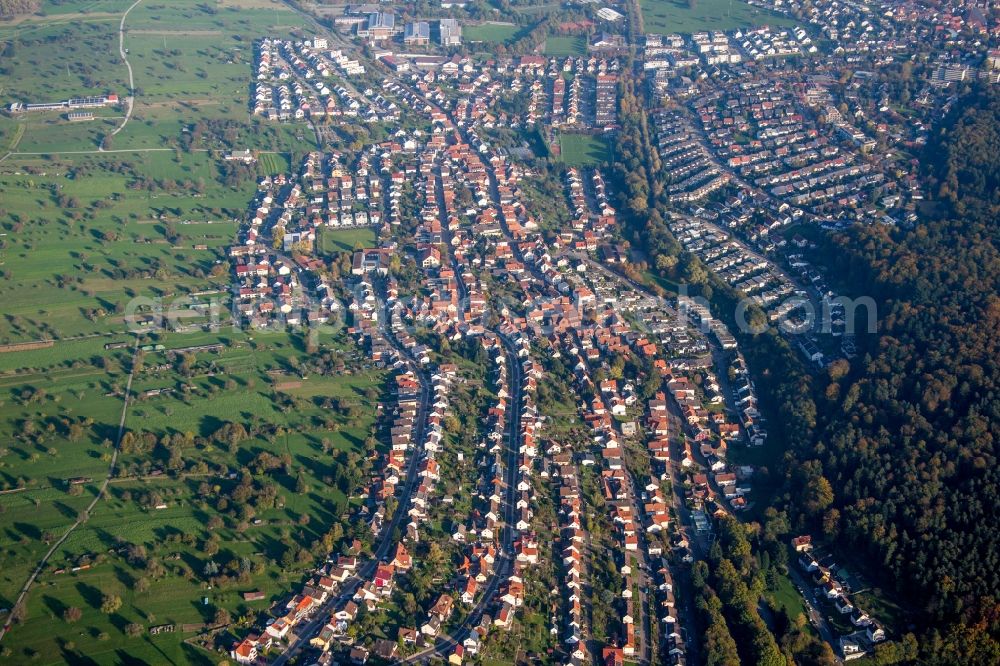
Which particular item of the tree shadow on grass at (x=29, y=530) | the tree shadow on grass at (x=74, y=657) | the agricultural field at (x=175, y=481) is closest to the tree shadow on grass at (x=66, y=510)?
the agricultural field at (x=175, y=481)

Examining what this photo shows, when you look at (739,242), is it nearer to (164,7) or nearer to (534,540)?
(534,540)

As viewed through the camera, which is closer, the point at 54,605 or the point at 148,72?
the point at 54,605

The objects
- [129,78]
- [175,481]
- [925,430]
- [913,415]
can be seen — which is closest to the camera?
[175,481]

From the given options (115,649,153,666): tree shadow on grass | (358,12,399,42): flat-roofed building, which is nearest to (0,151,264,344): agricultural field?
(115,649,153,666): tree shadow on grass

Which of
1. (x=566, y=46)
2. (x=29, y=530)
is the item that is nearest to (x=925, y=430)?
(x=29, y=530)

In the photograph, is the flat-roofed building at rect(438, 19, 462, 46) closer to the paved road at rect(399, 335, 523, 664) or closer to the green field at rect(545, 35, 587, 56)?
the green field at rect(545, 35, 587, 56)

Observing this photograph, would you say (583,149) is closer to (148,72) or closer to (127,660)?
(148,72)

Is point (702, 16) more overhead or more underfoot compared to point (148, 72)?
more overhead

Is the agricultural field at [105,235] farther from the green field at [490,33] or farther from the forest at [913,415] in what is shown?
the green field at [490,33]

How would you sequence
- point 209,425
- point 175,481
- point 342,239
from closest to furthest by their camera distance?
point 175,481, point 209,425, point 342,239
